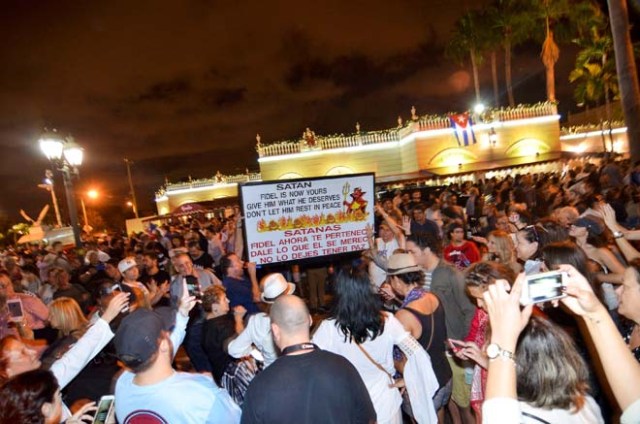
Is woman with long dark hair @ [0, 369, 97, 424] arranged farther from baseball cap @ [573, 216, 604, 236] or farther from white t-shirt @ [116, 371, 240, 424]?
baseball cap @ [573, 216, 604, 236]

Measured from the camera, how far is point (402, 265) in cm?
365

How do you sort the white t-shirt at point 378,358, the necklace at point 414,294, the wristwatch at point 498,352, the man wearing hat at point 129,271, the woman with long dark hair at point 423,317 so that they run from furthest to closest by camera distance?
the man wearing hat at point 129,271
the necklace at point 414,294
the woman with long dark hair at point 423,317
the white t-shirt at point 378,358
the wristwatch at point 498,352

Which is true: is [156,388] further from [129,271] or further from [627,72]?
[627,72]

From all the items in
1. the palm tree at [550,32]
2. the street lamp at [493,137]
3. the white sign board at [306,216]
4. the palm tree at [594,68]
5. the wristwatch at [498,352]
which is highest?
the palm tree at [550,32]

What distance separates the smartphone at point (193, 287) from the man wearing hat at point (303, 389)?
2120 millimetres

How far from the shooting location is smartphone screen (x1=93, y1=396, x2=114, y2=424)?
2.35m

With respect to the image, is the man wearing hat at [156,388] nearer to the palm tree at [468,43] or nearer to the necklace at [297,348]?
the necklace at [297,348]

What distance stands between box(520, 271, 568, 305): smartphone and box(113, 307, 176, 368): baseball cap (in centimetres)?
186

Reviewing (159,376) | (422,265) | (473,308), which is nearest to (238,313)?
(159,376)

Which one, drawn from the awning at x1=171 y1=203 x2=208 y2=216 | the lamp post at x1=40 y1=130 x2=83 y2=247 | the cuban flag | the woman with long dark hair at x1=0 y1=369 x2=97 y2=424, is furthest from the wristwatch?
the cuban flag

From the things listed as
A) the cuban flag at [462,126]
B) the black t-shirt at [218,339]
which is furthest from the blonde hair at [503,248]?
the cuban flag at [462,126]

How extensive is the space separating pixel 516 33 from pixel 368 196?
99.4 ft

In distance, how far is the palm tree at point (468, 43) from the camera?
31.7m

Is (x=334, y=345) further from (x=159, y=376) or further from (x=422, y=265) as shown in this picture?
(x=422, y=265)
